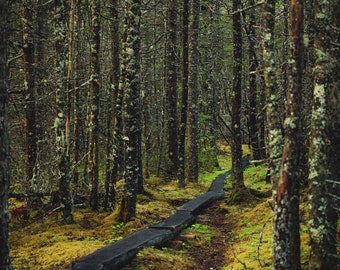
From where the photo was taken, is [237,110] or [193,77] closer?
[237,110]

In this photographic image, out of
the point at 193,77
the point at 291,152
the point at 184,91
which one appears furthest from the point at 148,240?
the point at 184,91

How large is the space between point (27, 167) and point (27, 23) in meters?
4.69

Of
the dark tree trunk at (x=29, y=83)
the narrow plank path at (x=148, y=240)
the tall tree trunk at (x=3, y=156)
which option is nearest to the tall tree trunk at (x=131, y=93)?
the narrow plank path at (x=148, y=240)

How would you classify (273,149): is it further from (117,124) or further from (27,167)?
(27,167)

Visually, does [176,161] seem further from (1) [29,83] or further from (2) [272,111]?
(2) [272,111]

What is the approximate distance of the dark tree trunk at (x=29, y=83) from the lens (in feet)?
40.7

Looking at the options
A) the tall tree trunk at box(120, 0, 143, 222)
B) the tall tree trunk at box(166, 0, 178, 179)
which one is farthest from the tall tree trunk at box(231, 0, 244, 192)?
the tall tree trunk at box(166, 0, 178, 179)

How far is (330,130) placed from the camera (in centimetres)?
688


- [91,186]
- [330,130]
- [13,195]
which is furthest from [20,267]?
[330,130]

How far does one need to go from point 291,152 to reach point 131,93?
6.10 meters

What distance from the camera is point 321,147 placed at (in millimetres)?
6242

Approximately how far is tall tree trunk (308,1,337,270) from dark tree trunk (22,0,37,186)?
8453 millimetres

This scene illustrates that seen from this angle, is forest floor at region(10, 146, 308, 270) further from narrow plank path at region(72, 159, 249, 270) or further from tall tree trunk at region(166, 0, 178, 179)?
tall tree trunk at region(166, 0, 178, 179)

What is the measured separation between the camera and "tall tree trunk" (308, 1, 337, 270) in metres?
6.20
